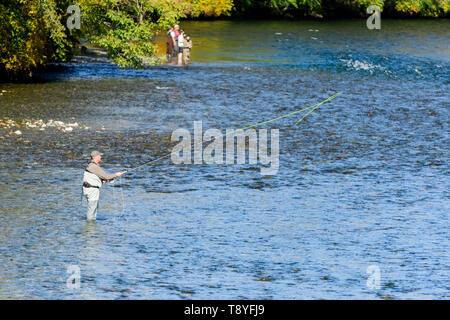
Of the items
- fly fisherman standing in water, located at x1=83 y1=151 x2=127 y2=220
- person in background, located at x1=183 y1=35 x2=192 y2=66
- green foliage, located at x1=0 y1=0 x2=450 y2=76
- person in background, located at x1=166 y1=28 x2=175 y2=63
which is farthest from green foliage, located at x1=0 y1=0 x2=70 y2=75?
fly fisherman standing in water, located at x1=83 y1=151 x2=127 y2=220

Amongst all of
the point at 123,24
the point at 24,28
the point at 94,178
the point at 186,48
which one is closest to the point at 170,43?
the point at 186,48

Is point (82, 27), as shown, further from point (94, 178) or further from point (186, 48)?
point (94, 178)

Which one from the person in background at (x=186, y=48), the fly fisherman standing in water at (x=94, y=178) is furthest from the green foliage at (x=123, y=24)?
the fly fisherman standing in water at (x=94, y=178)

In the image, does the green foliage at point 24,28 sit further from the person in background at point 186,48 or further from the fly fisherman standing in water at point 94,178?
the fly fisherman standing in water at point 94,178

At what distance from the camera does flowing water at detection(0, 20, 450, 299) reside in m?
15.5

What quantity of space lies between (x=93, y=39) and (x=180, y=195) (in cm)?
1912

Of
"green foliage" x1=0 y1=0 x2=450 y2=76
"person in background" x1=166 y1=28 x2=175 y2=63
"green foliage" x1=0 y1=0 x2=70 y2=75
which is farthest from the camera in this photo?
"person in background" x1=166 y1=28 x2=175 y2=63

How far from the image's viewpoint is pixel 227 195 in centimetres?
2127

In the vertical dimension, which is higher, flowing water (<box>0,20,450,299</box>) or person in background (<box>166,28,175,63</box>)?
person in background (<box>166,28,175,63</box>)

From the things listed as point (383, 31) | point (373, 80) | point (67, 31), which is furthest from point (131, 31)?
point (383, 31)

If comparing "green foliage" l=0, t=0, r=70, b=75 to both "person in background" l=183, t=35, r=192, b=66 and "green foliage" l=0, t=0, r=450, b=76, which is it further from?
"person in background" l=183, t=35, r=192, b=66

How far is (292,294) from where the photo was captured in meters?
Result: 14.8

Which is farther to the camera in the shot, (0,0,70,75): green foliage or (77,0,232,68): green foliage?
(77,0,232,68): green foliage

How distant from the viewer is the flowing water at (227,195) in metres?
15.5
